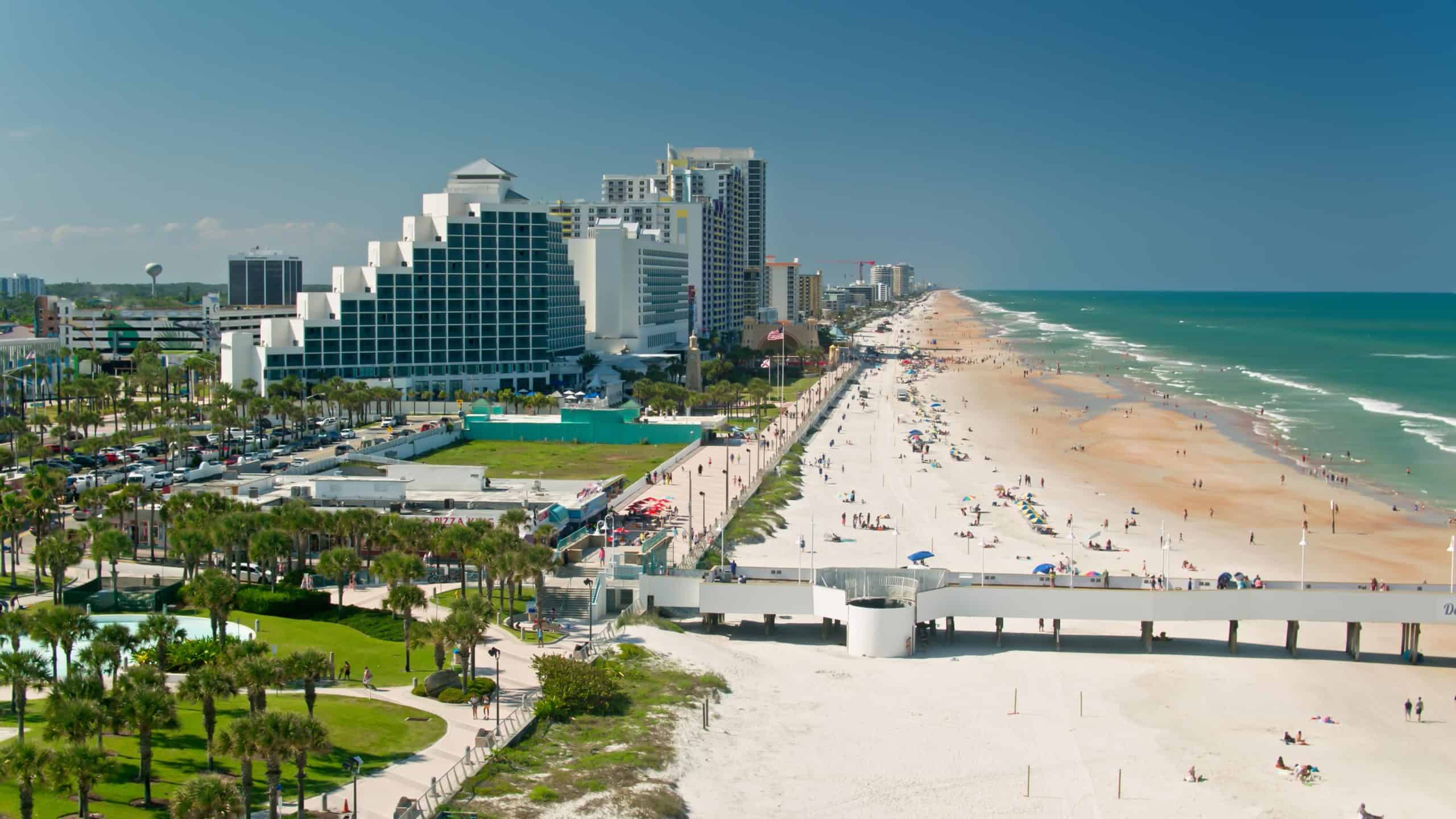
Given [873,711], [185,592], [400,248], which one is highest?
[400,248]

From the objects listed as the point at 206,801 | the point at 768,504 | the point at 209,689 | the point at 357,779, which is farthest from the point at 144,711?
the point at 768,504

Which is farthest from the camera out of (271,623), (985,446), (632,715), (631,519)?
(985,446)

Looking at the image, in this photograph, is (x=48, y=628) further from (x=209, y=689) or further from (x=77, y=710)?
(x=77, y=710)

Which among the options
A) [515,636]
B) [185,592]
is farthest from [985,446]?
[185,592]

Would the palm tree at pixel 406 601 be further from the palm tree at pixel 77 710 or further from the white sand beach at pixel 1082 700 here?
the palm tree at pixel 77 710

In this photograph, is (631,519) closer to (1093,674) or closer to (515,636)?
(515,636)

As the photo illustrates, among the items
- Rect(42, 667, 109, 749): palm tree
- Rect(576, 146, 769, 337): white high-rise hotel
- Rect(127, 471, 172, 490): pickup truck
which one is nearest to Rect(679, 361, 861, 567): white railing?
Rect(42, 667, 109, 749): palm tree

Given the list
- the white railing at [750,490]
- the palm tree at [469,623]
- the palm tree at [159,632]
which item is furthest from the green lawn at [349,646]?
the white railing at [750,490]
